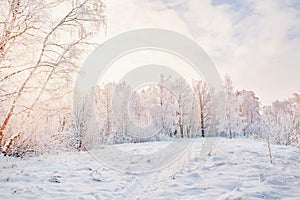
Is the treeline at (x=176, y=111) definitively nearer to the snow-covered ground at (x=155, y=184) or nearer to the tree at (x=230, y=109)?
the tree at (x=230, y=109)

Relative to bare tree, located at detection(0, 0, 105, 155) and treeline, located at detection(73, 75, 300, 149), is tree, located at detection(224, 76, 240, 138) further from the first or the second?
bare tree, located at detection(0, 0, 105, 155)

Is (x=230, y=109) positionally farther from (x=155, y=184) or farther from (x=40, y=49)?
(x=40, y=49)

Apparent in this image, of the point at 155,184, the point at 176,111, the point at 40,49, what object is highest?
the point at 40,49

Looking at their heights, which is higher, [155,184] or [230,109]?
[230,109]

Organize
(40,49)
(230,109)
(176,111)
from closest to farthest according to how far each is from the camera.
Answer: (40,49), (230,109), (176,111)

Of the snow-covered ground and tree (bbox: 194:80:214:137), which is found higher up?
tree (bbox: 194:80:214:137)

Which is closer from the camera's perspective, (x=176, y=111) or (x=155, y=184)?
(x=155, y=184)

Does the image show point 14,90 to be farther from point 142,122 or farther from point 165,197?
point 142,122

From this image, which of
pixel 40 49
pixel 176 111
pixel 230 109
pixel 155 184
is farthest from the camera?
pixel 176 111

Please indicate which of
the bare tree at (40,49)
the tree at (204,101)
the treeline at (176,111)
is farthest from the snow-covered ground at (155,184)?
the tree at (204,101)

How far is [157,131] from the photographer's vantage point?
32312 mm

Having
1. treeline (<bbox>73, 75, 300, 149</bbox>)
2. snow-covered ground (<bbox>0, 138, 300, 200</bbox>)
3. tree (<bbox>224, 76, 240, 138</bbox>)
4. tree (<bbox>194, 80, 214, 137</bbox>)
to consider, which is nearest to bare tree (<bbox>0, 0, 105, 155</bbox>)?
snow-covered ground (<bbox>0, 138, 300, 200</bbox>)

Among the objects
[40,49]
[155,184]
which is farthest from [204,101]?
Answer: [40,49]

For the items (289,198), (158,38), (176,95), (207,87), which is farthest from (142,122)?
(289,198)
